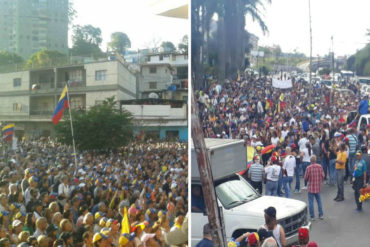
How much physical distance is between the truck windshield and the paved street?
228 mm

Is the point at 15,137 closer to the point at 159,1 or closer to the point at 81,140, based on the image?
the point at 81,140

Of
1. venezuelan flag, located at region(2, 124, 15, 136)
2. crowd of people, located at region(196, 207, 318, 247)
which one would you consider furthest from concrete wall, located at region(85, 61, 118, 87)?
crowd of people, located at region(196, 207, 318, 247)

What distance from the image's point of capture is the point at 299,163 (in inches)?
85.9

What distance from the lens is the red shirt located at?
2078mm

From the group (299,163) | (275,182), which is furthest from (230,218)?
(299,163)

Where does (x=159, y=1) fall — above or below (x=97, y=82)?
above

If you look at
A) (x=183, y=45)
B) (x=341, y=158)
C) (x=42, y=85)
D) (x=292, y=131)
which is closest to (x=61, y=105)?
(x=42, y=85)

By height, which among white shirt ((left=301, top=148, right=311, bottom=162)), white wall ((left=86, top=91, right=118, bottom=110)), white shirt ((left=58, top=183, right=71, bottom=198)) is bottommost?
white shirt ((left=58, top=183, right=71, bottom=198))

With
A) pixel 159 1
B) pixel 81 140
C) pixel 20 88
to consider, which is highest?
pixel 159 1

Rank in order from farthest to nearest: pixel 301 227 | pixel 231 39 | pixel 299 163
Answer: pixel 299 163, pixel 231 39, pixel 301 227

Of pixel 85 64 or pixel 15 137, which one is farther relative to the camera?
pixel 15 137

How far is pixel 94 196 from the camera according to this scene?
214 cm

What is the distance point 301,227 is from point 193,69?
871mm

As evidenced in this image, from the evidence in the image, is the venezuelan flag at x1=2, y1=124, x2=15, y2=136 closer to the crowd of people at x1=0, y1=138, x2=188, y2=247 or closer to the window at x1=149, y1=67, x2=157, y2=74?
the crowd of people at x1=0, y1=138, x2=188, y2=247
